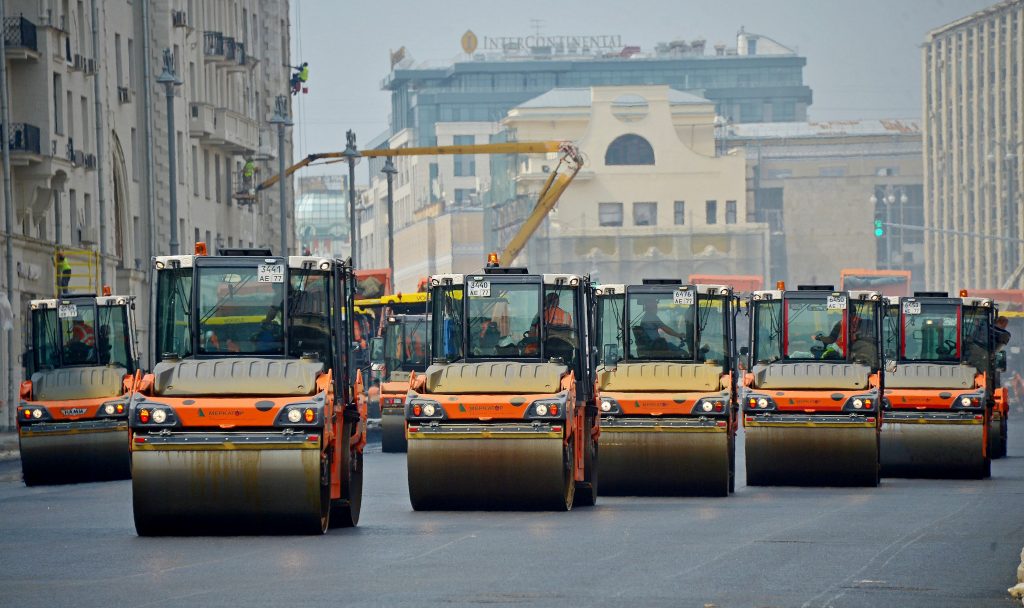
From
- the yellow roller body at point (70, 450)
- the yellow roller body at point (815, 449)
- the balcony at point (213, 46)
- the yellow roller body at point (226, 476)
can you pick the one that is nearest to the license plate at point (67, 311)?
the yellow roller body at point (70, 450)

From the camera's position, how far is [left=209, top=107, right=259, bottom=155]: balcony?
76188 mm

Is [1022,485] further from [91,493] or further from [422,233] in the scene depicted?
[422,233]

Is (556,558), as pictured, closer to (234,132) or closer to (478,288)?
(478,288)

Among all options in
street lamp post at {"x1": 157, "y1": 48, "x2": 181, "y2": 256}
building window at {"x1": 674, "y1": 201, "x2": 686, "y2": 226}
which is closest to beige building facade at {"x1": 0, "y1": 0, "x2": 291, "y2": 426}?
street lamp post at {"x1": 157, "y1": 48, "x2": 181, "y2": 256}

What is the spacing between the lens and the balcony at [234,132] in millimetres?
76188

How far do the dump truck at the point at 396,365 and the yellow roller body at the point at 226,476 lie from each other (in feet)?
68.4

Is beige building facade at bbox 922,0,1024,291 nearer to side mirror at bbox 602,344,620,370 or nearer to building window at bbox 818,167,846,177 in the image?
building window at bbox 818,167,846,177

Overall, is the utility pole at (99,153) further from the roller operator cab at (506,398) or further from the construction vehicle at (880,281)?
the construction vehicle at (880,281)

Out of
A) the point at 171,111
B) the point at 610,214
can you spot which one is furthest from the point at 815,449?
the point at 610,214

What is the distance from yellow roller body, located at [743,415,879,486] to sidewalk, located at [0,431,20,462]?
1789 centimetres

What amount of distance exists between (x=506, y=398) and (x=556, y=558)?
15.9 ft

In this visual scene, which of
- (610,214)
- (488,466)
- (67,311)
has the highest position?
(610,214)

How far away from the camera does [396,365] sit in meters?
43.6

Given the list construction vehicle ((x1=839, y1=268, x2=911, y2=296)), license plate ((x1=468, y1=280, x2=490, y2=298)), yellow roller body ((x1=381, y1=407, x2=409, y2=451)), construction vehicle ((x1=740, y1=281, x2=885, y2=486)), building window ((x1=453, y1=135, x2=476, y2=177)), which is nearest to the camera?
license plate ((x1=468, y1=280, x2=490, y2=298))
